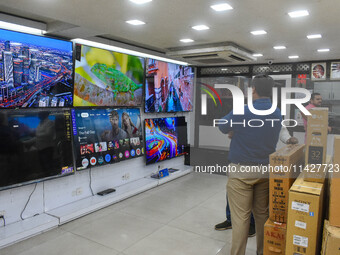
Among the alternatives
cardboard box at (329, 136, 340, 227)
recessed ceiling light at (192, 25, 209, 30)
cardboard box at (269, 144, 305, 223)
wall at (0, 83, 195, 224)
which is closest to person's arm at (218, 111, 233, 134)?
cardboard box at (269, 144, 305, 223)

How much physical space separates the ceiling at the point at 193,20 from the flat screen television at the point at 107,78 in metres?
0.29

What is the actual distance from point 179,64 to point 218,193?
2777mm

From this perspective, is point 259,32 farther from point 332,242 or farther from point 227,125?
point 332,242

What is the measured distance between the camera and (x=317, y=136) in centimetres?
180

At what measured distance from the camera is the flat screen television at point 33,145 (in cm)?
308

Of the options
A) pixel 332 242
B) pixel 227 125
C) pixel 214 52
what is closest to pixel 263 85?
pixel 227 125

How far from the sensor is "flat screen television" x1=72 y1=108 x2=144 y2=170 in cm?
388

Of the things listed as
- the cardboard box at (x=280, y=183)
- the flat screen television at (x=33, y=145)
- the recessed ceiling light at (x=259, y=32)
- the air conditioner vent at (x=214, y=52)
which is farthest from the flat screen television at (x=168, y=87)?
the cardboard box at (x=280, y=183)

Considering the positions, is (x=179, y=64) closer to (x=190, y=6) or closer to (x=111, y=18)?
(x=111, y=18)

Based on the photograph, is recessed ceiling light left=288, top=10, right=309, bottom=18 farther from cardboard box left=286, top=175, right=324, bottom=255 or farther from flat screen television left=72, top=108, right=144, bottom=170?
flat screen television left=72, top=108, right=144, bottom=170

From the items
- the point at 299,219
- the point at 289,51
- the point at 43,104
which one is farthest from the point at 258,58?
the point at 299,219

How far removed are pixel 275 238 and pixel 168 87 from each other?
399 centimetres

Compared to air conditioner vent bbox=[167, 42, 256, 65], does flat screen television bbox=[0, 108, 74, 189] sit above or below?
below

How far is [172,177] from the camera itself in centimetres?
551
